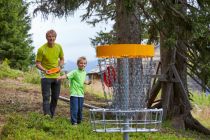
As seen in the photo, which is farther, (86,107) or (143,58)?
(86,107)

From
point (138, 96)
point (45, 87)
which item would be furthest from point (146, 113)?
point (45, 87)

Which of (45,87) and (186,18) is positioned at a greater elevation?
(186,18)

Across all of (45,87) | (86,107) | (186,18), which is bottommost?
(86,107)

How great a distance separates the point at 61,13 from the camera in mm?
11906

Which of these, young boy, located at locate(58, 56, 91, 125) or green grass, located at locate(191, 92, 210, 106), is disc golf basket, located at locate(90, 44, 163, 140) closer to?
young boy, located at locate(58, 56, 91, 125)

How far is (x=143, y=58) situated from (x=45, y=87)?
4.64 meters

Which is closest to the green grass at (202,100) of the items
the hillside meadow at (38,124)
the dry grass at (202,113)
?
the dry grass at (202,113)

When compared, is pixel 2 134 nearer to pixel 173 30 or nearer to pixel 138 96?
pixel 138 96

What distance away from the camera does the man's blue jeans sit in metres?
9.59

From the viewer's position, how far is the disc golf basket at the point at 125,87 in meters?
4.95

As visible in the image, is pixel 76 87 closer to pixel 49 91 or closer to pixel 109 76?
pixel 49 91

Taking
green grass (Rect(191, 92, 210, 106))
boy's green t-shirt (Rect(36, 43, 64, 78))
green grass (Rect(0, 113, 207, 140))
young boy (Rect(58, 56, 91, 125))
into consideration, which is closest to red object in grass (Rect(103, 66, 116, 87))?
green grass (Rect(0, 113, 207, 140))

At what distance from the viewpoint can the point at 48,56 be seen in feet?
31.4

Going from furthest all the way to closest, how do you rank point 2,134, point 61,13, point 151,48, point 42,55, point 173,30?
point 61,13
point 173,30
point 42,55
point 2,134
point 151,48
